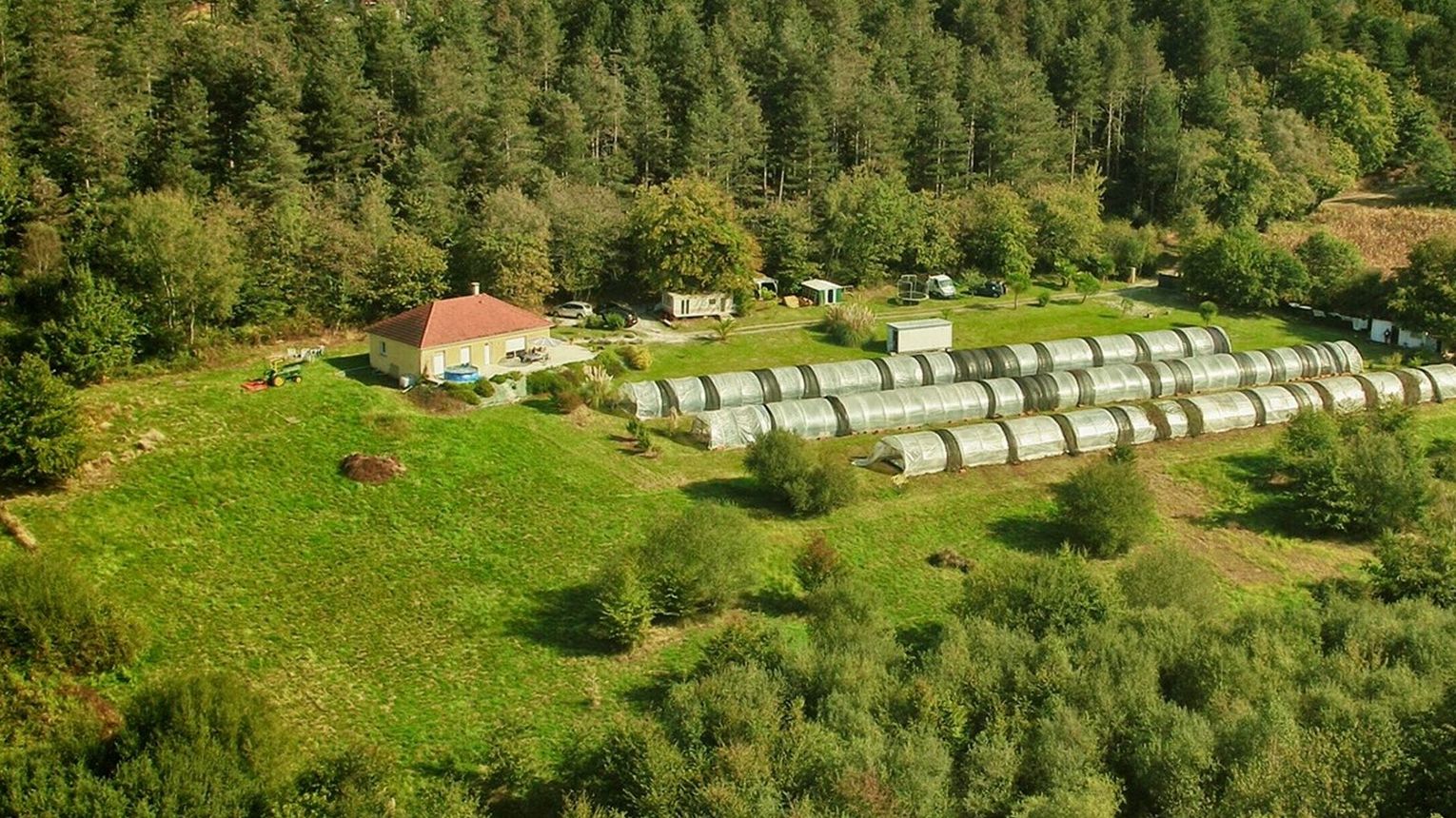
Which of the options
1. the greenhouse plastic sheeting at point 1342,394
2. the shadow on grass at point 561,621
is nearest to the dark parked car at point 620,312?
the shadow on grass at point 561,621

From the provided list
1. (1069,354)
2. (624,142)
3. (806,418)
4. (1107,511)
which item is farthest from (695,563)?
(624,142)

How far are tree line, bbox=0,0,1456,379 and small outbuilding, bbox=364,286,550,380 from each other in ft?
19.9

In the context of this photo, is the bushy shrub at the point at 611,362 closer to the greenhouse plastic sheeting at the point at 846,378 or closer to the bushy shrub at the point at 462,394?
the bushy shrub at the point at 462,394

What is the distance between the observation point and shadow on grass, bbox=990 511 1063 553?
39875 mm

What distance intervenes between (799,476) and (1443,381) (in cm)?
3525

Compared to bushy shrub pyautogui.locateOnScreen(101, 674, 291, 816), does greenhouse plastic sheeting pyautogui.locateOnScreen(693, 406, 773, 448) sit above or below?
above

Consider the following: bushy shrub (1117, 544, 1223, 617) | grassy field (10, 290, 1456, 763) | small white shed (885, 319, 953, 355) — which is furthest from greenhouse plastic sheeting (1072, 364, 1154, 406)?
bushy shrub (1117, 544, 1223, 617)

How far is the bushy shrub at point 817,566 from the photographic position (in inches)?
1388

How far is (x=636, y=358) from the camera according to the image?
53750 millimetres

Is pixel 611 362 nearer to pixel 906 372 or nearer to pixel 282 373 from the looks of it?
pixel 906 372

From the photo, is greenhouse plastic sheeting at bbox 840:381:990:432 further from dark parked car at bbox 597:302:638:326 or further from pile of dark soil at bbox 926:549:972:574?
dark parked car at bbox 597:302:638:326

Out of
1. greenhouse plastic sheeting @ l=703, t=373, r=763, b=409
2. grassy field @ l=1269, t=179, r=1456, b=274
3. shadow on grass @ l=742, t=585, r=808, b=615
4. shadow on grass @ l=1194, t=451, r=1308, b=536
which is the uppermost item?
grassy field @ l=1269, t=179, r=1456, b=274

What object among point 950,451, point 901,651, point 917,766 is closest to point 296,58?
point 950,451

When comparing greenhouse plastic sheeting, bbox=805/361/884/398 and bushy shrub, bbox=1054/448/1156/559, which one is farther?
greenhouse plastic sheeting, bbox=805/361/884/398
